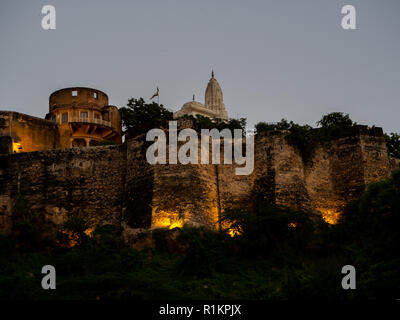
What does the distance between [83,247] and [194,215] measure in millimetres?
4078

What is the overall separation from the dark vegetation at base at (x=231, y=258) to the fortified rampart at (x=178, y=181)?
1.08m

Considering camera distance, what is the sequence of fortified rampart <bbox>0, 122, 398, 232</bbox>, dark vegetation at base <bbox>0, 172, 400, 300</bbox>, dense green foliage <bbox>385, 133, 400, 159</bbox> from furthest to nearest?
dense green foliage <bbox>385, 133, 400, 159</bbox> → fortified rampart <bbox>0, 122, 398, 232</bbox> → dark vegetation at base <bbox>0, 172, 400, 300</bbox>

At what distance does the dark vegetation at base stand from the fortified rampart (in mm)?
1079

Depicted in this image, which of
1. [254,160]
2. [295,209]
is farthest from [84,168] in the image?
[295,209]

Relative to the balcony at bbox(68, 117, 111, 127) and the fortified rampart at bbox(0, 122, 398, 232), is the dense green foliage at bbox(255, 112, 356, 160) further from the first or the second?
the balcony at bbox(68, 117, 111, 127)

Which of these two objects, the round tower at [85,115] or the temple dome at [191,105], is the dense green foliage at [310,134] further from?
the temple dome at [191,105]

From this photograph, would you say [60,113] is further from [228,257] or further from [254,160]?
[228,257]

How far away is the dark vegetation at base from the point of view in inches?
695

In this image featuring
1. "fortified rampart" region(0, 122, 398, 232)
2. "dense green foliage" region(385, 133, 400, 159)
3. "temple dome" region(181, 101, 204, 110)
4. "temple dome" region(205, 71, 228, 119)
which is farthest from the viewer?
"temple dome" region(205, 71, 228, 119)

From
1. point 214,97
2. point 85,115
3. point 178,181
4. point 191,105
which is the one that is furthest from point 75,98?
point 214,97

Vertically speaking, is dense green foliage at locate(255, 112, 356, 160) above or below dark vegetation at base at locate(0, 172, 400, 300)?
above

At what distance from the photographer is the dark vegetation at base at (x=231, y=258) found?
17.7 m

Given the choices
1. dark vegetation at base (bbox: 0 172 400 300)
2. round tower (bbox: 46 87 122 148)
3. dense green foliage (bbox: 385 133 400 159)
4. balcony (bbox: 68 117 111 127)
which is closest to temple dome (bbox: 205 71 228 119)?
round tower (bbox: 46 87 122 148)

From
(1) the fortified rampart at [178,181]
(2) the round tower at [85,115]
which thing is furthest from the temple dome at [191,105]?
(1) the fortified rampart at [178,181]
